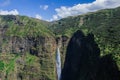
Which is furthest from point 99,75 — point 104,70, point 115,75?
point 115,75

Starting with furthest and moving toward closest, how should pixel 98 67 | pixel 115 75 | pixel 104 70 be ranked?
pixel 98 67, pixel 104 70, pixel 115 75

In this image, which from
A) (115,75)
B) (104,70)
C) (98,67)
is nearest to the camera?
(115,75)

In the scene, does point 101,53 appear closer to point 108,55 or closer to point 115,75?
point 108,55

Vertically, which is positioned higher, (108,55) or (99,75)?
(108,55)

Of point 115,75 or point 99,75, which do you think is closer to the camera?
point 115,75

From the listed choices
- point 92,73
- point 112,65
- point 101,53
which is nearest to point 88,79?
point 92,73

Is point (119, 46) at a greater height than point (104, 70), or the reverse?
point (119, 46)

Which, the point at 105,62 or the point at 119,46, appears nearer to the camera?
the point at 105,62

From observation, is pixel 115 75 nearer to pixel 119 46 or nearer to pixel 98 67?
pixel 98 67
